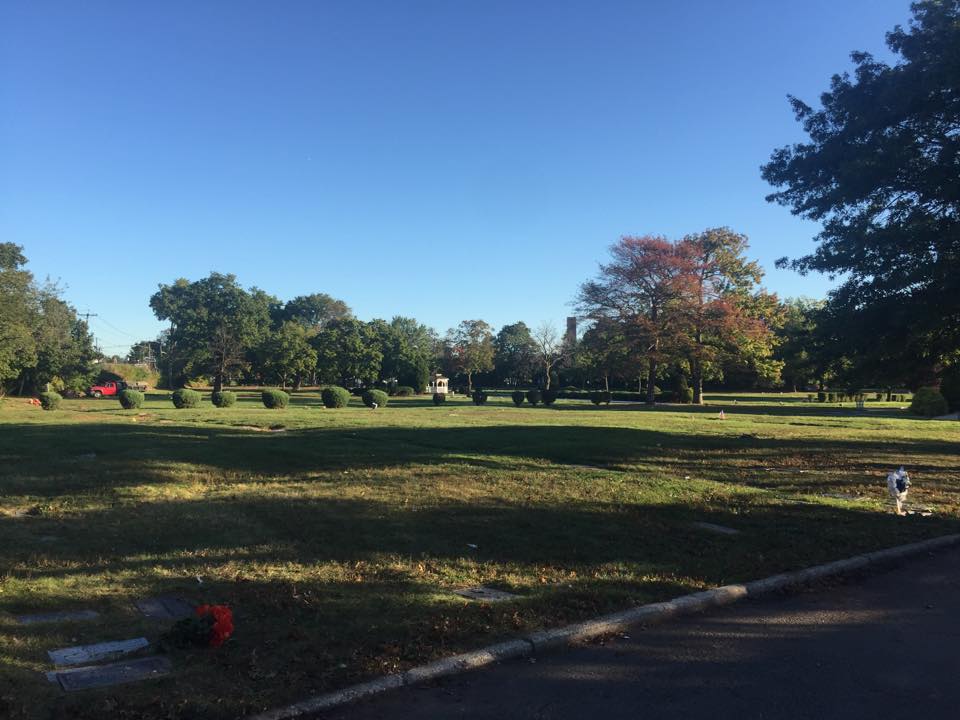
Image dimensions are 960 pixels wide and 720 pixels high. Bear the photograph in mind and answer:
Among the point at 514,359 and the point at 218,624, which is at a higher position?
the point at 514,359


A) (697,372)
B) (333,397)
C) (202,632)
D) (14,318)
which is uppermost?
(14,318)

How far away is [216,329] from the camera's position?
68.4 m

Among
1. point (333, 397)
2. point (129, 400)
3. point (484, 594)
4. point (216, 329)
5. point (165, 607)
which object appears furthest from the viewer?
point (216, 329)

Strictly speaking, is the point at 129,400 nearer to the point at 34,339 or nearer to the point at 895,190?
the point at 34,339

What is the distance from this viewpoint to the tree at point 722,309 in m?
47.7

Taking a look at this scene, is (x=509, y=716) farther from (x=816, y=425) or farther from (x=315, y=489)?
(x=816, y=425)

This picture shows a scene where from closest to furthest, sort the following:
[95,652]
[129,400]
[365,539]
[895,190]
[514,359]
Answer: [95,652] < [365,539] < [895,190] < [129,400] < [514,359]

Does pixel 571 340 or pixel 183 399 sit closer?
pixel 183 399

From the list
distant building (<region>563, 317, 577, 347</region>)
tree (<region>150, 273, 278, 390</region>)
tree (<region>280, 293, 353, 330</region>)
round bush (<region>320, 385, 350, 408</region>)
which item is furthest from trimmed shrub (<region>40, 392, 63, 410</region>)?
tree (<region>280, 293, 353, 330</region>)

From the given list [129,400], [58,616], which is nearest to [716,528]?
[58,616]

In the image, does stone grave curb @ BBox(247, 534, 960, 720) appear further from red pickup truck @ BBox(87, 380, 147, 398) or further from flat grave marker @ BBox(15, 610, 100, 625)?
red pickup truck @ BBox(87, 380, 147, 398)

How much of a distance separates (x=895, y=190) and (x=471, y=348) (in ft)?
207

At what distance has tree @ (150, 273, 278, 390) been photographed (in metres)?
68.1

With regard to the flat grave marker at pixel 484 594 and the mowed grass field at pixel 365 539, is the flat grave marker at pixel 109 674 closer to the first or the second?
the mowed grass field at pixel 365 539
